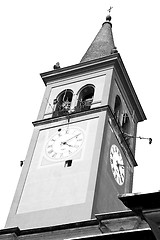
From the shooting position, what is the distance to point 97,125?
23281mm

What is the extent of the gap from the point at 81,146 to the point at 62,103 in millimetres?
4545

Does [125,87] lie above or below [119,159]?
above

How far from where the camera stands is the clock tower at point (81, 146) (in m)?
20.6

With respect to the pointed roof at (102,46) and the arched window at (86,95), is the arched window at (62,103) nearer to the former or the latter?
the arched window at (86,95)

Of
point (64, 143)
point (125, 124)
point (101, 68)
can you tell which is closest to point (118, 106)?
point (125, 124)

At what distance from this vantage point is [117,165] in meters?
23.5

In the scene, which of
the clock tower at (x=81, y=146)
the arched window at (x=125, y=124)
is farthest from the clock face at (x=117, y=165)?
the arched window at (x=125, y=124)

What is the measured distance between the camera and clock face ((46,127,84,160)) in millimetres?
22875

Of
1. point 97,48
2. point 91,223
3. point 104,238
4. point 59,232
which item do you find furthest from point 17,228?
point 97,48

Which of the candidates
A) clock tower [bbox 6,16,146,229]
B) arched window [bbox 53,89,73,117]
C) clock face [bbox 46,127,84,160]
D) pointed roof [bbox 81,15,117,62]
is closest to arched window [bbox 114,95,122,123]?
clock tower [bbox 6,16,146,229]

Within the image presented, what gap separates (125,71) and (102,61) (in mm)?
1323

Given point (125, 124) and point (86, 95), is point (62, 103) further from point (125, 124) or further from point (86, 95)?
point (125, 124)

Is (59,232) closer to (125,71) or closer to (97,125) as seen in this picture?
(97,125)

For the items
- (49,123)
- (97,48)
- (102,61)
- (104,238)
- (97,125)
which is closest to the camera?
(104,238)
